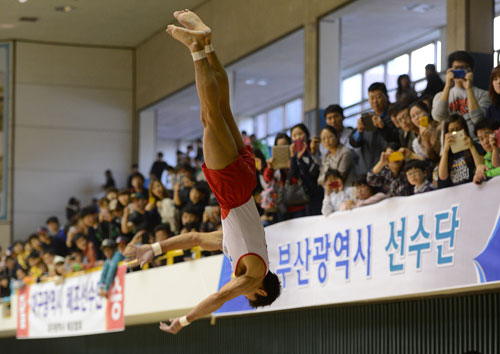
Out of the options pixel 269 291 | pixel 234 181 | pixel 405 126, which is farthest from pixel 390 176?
pixel 234 181

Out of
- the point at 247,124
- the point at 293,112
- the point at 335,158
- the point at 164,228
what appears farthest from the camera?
the point at 247,124

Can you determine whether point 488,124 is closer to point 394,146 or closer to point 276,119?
point 394,146

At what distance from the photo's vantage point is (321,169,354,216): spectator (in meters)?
8.87

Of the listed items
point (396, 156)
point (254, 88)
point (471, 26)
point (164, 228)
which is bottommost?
point (164, 228)

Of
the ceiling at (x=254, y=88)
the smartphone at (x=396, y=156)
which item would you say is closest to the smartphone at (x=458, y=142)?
the smartphone at (x=396, y=156)

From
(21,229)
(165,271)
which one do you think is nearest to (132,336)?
(165,271)

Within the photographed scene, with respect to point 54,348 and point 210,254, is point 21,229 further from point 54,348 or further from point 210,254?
point 210,254

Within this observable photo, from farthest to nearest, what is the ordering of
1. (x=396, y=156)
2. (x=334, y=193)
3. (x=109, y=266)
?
(x=109, y=266) → (x=334, y=193) → (x=396, y=156)

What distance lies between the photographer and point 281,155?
9797mm

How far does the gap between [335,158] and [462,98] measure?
6.25 ft

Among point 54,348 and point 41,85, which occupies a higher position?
point 41,85

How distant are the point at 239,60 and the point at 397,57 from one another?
14.9ft

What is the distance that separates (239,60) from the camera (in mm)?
15781

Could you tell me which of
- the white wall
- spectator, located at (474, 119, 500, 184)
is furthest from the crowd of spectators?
the white wall
